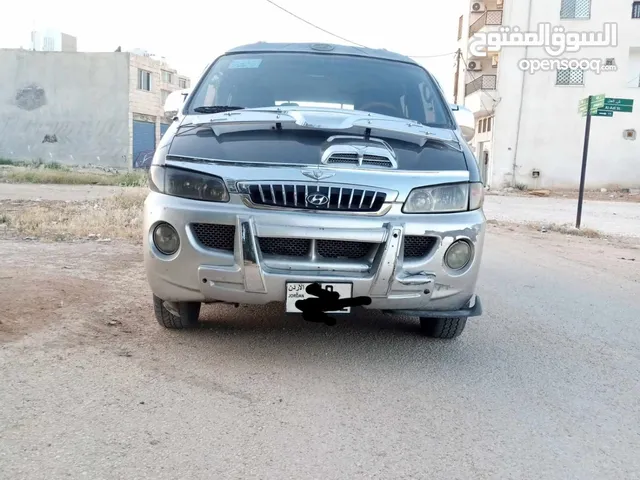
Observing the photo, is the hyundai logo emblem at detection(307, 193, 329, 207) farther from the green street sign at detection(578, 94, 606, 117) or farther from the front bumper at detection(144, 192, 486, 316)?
the green street sign at detection(578, 94, 606, 117)

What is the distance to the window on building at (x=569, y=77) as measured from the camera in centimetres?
3258

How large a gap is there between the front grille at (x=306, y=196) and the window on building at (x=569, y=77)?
3253 cm

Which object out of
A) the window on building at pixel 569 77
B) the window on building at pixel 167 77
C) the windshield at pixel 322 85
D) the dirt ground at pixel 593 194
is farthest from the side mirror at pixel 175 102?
the window on building at pixel 167 77

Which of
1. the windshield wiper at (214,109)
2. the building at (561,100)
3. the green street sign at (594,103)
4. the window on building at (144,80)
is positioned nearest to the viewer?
the windshield wiper at (214,109)

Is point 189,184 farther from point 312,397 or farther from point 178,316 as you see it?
point 312,397

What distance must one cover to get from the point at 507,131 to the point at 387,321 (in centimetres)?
3048

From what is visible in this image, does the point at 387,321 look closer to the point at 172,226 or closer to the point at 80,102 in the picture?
the point at 172,226

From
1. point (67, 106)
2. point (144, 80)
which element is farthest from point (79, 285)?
point (144, 80)

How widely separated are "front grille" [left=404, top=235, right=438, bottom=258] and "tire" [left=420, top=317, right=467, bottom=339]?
0.79m

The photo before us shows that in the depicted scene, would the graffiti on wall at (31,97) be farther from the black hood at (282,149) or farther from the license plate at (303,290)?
the license plate at (303,290)

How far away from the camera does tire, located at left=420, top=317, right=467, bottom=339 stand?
4.10 metres

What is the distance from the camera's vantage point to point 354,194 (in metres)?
3.32

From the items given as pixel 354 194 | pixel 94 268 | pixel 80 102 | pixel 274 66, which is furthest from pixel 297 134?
pixel 80 102

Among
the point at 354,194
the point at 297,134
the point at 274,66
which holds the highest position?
the point at 274,66
